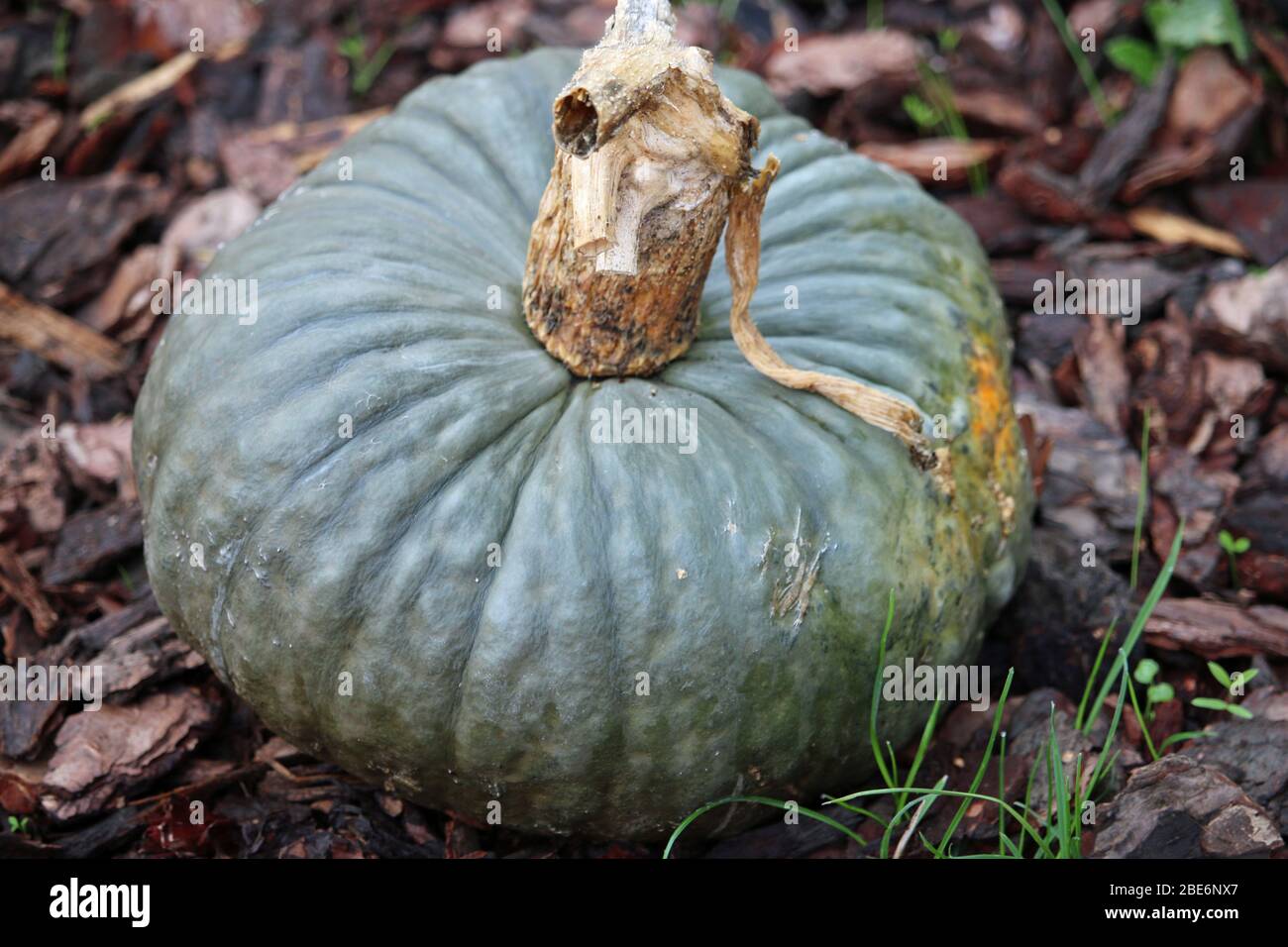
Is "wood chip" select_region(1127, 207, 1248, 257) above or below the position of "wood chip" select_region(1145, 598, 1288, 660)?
above

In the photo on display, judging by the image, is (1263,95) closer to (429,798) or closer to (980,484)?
(980,484)

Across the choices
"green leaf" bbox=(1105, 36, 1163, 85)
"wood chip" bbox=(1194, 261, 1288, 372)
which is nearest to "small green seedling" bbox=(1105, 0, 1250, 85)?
"green leaf" bbox=(1105, 36, 1163, 85)

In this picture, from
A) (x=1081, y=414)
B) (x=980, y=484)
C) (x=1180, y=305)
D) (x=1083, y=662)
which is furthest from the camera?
(x=1180, y=305)

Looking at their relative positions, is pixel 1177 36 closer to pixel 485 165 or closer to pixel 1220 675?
pixel 1220 675

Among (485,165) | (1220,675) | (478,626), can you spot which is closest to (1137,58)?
(1220,675)

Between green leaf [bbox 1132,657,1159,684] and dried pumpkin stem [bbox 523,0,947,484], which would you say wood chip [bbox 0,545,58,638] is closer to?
dried pumpkin stem [bbox 523,0,947,484]
